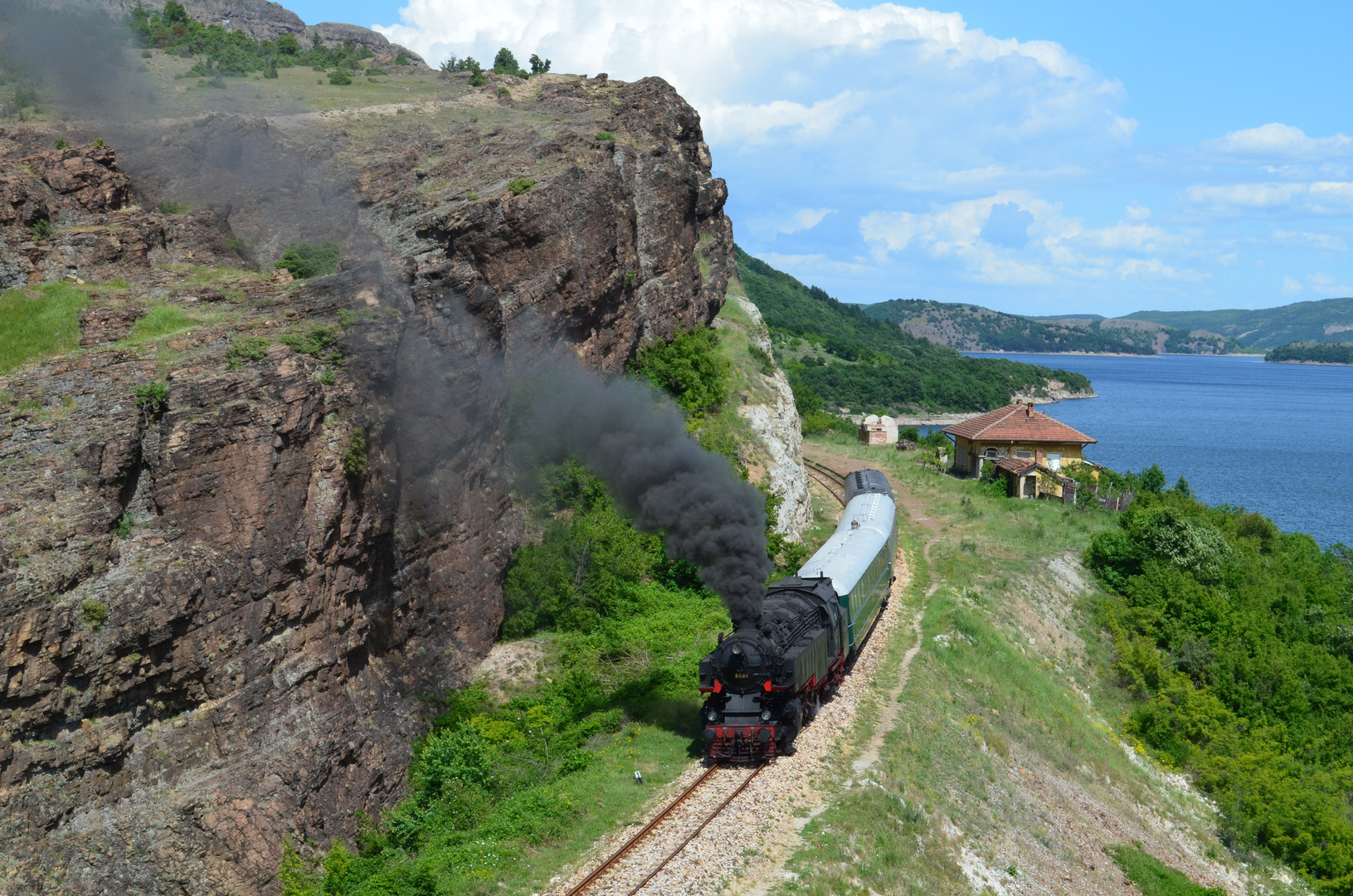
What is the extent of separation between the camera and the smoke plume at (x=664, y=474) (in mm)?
23531

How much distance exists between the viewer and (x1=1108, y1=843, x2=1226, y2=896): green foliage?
915 inches

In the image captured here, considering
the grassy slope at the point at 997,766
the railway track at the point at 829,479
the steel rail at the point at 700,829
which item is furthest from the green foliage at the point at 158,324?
the railway track at the point at 829,479

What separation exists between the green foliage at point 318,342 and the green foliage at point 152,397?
3.43 meters

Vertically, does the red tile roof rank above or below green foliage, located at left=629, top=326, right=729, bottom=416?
below

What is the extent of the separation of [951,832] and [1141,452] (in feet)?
366

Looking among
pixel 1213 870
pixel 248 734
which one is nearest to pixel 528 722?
pixel 248 734

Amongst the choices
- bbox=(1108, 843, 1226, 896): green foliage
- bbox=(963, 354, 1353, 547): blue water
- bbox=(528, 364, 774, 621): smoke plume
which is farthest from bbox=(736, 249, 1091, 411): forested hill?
bbox=(1108, 843, 1226, 896): green foliage

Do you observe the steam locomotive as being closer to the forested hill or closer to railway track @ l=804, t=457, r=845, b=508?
railway track @ l=804, t=457, r=845, b=508

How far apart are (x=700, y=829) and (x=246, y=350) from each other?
1527cm

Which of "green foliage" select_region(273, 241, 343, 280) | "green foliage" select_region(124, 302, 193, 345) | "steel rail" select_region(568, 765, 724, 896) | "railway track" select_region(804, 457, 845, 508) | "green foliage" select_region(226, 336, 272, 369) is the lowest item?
"steel rail" select_region(568, 765, 724, 896)

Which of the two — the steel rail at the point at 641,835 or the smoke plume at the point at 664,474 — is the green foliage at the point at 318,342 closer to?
the smoke plume at the point at 664,474

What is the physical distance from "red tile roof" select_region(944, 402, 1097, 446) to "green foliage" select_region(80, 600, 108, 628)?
52.9m

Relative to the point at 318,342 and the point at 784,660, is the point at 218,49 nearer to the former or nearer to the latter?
the point at 318,342

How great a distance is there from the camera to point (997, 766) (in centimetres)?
2575
